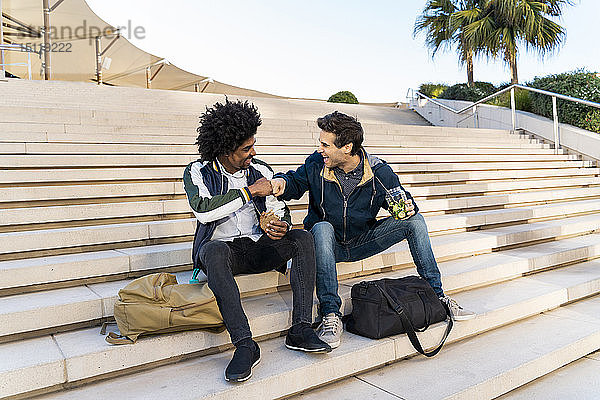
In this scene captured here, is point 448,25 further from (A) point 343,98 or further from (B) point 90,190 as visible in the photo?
(B) point 90,190

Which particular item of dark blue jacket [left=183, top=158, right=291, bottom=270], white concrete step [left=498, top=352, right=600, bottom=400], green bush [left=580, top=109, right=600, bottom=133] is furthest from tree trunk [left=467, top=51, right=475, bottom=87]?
dark blue jacket [left=183, top=158, right=291, bottom=270]

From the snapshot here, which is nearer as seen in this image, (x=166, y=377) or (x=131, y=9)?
(x=166, y=377)

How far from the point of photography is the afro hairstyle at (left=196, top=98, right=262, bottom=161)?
2.92 meters

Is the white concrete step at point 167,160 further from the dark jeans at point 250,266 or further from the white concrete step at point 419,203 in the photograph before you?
the dark jeans at point 250,266

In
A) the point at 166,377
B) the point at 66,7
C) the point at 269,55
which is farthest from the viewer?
the point at 269,55

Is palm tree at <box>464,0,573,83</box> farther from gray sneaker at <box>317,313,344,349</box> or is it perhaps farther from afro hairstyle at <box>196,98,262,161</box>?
gray sneaker at <box>317,313,344,349</box>

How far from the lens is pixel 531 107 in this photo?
985 centimetres

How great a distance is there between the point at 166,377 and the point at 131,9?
60.5 feet

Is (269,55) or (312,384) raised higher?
(269,55)

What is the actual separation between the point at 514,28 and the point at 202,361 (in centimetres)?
1391

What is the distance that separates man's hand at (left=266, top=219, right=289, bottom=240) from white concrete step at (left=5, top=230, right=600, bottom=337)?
0.45 meters

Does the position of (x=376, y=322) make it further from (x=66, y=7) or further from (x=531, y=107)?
(x=66, y=7)

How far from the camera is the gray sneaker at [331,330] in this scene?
2.72 m

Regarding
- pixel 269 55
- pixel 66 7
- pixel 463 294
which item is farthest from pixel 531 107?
pixel 269 55
